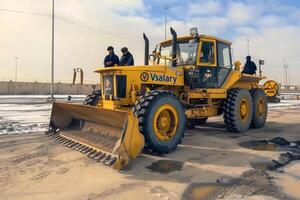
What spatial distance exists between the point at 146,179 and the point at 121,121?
1.65m

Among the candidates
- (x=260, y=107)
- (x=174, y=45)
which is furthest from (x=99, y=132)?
(x=260, y=107)

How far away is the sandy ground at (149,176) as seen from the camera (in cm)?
483

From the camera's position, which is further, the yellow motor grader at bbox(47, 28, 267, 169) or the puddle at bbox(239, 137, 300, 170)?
the yellow motor grader at bbox(47, 28, 267, 169)

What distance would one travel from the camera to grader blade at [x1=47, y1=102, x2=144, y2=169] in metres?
6.03

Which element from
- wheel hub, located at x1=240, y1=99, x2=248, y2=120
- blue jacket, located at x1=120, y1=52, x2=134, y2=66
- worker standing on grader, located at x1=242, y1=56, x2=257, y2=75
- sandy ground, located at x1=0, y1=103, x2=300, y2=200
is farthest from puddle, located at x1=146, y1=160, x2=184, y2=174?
worker standing on grader, located at x1=242, y1=56, x2=257, y2=75

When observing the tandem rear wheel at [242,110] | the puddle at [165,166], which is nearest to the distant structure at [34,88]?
the tandem rear wheel at [242,110]

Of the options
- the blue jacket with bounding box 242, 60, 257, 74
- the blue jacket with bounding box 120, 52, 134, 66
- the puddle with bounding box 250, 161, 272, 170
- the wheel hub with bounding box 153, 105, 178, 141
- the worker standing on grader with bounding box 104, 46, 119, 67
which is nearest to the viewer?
the puddle with bounding box 250, 161, 272, 170

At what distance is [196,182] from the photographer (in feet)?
17.6

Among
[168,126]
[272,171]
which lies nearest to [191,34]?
[168,126]

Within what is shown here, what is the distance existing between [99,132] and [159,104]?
5.72 ft

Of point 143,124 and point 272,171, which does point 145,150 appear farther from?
point 272,171

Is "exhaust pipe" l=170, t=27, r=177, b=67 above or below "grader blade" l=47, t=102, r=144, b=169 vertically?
above

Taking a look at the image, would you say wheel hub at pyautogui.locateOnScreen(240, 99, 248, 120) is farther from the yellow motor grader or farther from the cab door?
the cab door

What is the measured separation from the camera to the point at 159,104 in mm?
7223
